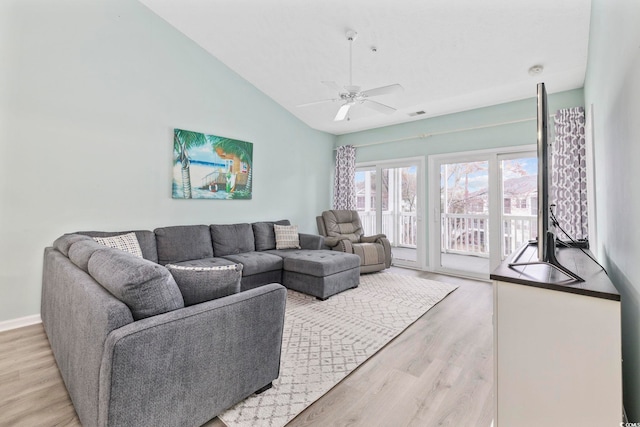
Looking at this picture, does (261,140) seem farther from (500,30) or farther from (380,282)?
(500,30)

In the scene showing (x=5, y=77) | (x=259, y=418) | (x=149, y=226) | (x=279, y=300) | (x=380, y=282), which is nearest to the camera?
(x=259, y=418)

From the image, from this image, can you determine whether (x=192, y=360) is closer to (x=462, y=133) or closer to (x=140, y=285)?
(x=140, y=285)

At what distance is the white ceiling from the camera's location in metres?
2.55

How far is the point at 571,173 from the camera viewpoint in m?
3.38

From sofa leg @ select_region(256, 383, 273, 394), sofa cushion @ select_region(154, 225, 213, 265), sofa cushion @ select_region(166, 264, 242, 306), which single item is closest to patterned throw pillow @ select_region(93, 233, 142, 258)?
sofa cushion @ select_region(154, 225, 213, 265)

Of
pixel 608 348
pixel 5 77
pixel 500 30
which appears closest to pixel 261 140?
pixel 5 77

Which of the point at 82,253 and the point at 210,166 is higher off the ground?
the point at 210,166

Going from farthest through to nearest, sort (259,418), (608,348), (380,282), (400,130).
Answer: (400,130)
(380,282)
(259,418)
(608,348)

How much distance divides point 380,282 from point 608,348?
122 inches

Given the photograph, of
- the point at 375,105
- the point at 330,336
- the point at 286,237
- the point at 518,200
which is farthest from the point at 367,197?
the point at 330,336

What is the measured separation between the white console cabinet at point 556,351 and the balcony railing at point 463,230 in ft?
10.6

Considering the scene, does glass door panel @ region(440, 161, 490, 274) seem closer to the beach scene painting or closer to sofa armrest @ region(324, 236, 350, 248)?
sofa armrest @ region(324, 236, 350, 248)

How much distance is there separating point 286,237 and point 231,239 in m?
0.85

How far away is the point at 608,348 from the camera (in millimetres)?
974
